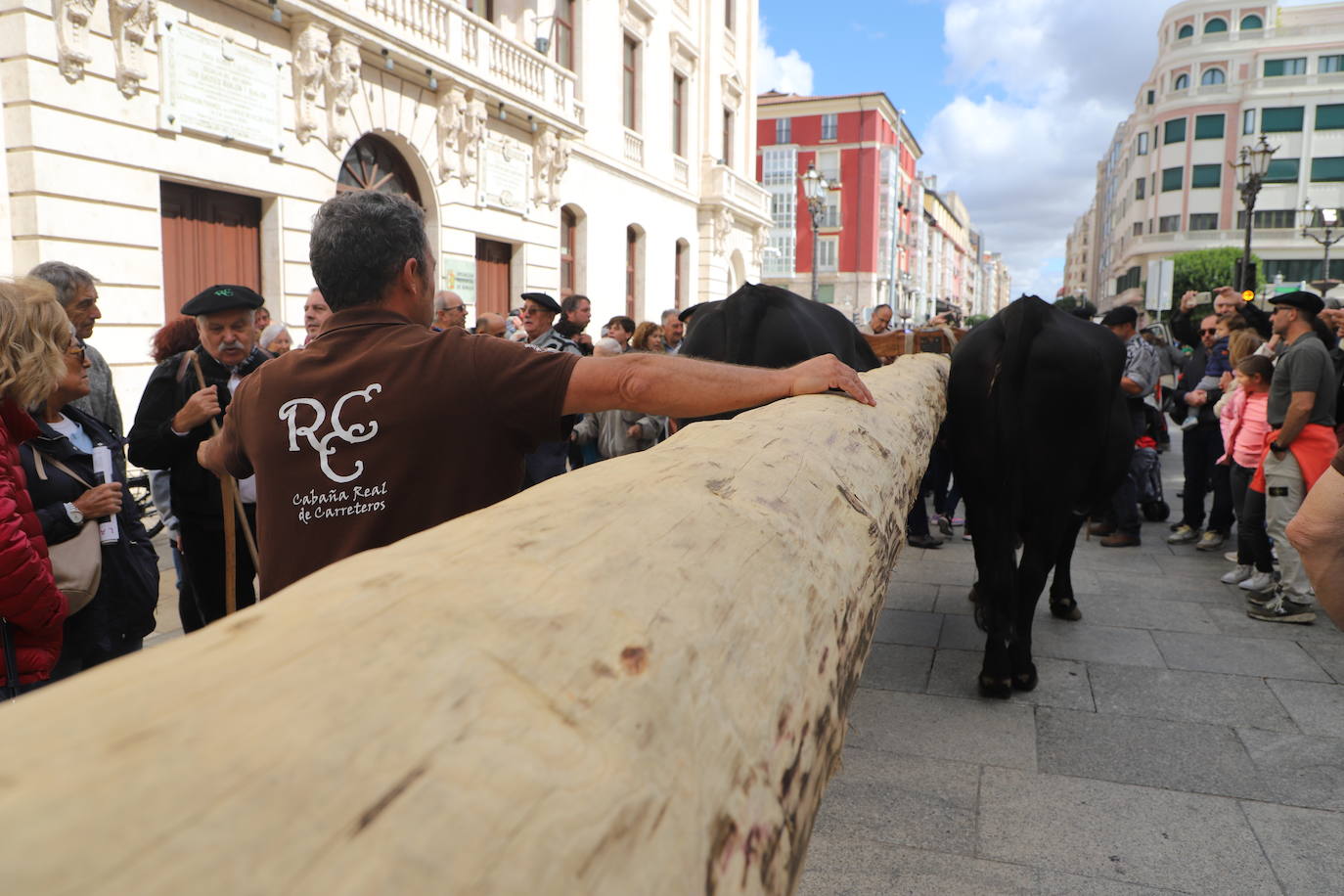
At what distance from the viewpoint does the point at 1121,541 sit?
7488 millimetres

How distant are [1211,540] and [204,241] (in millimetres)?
10484

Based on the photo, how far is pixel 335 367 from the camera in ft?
6.29

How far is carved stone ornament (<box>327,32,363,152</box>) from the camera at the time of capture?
1112 cm

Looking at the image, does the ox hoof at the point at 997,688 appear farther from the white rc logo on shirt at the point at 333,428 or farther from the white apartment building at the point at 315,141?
the white apartment building at the point at 315,141

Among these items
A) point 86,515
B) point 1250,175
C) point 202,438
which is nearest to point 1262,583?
point 202,438

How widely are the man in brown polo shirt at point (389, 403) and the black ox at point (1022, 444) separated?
2.59 metres

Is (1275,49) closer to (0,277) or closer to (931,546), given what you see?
(931,546)

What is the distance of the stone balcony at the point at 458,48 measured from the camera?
37.0 ft

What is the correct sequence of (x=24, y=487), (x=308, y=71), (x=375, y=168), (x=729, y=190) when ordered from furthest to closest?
(x=729, y=190)
(x=375, y=168)
(x=308, y=71)
(x=24, y=487)

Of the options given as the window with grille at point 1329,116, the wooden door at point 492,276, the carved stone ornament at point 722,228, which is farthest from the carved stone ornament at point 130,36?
the window with grille at point 1329,116

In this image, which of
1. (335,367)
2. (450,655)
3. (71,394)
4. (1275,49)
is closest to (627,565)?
(450,655)

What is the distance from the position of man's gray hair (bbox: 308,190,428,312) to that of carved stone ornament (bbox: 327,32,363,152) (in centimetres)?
1048

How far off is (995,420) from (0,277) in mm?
3883

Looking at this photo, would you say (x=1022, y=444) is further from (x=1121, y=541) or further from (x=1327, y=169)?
(x=1327, y=169)
